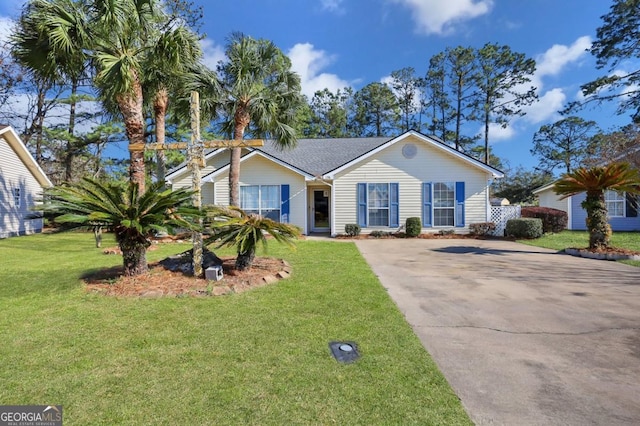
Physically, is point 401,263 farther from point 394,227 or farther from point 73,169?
point 73,169

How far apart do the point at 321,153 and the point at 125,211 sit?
46.6ft

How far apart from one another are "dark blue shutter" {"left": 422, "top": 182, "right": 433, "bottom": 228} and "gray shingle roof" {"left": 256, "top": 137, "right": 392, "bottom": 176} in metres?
3.65

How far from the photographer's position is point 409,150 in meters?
14.5

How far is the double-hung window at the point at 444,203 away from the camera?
47.3 ft

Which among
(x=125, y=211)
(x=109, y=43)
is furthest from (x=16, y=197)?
(x=125, y=211)

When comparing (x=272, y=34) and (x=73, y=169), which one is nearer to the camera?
(x=272, y=34)

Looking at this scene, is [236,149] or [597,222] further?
[236,149]

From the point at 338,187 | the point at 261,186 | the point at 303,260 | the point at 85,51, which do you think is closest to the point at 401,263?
the point at 303,260

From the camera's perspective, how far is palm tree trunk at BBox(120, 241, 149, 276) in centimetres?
545

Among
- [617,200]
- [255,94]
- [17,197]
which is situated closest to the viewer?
[255,94]

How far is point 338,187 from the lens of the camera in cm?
1481

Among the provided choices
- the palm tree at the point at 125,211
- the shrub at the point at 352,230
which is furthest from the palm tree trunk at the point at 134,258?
the shrub at the point at 352,230

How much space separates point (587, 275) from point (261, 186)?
12.4 m

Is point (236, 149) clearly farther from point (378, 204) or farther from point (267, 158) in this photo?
point (378, 204)
